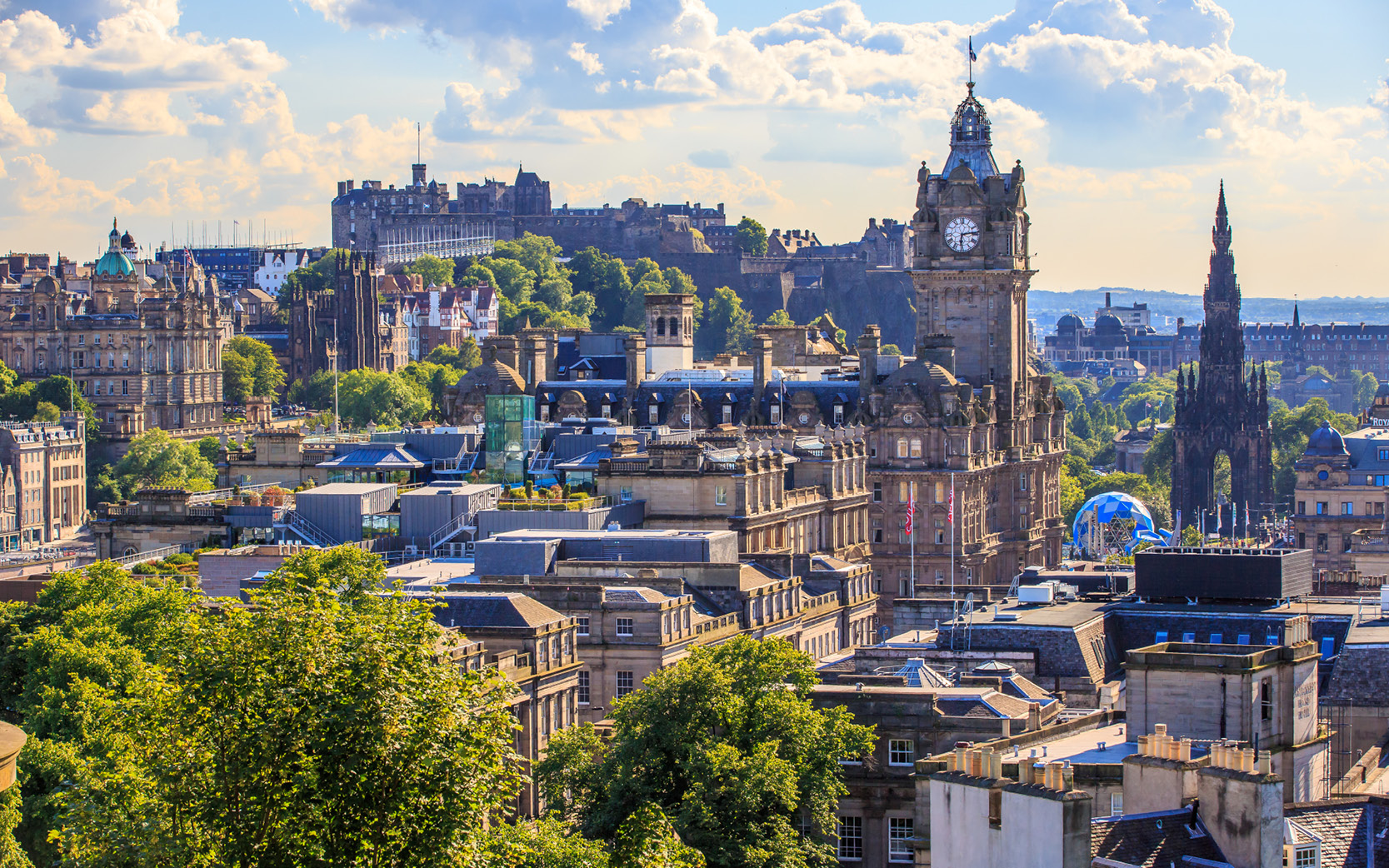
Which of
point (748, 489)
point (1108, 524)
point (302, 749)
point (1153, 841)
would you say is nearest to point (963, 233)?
point (1108, 524)

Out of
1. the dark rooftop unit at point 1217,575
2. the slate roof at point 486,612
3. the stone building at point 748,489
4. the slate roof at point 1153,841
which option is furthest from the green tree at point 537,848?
the stone building at point 748,489

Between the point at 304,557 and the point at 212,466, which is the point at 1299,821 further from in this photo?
the point at 212,466

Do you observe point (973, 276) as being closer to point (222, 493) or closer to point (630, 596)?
point (222, 493)

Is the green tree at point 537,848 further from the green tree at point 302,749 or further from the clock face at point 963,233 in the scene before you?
the clock face at point 963,233

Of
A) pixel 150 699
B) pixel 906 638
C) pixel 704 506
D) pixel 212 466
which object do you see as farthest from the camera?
pixel 212 466

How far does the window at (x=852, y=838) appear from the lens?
67.6m

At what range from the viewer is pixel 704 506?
112750mm

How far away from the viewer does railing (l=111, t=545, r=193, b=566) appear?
107 meters

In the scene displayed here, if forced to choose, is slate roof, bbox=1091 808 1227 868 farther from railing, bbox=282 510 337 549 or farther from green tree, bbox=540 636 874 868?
railing, bbox=282 510 337 549

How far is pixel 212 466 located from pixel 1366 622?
13337cm

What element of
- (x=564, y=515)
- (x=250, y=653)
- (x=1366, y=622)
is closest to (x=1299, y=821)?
(x=250, y=653)

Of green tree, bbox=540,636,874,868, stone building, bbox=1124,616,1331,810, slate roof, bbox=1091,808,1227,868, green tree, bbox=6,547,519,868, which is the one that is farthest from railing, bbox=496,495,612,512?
slate roof, bbox=1091,808,1227,868

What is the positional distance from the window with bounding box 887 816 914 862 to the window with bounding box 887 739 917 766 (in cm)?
144

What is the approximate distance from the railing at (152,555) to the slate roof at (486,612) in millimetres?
29887
